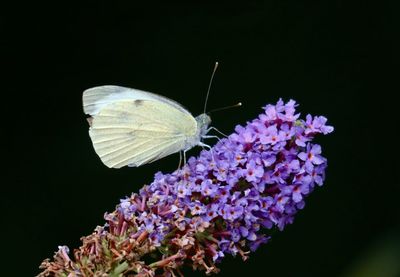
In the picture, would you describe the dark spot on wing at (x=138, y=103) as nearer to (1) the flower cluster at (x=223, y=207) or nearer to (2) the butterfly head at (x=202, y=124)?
(2) the butterfly head at (x=202, y=124)

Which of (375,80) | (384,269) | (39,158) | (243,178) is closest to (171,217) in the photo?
(243,178)

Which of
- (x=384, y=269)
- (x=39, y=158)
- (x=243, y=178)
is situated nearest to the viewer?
(x=243, y=178)

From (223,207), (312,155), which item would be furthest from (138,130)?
(312,155)

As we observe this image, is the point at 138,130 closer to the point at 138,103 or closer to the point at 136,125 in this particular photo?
the point at 136,125

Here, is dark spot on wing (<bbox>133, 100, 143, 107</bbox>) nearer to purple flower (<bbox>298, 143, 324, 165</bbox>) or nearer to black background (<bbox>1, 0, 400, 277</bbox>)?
purple flower (<bbox>298, 143, 324, 165</bbox>)

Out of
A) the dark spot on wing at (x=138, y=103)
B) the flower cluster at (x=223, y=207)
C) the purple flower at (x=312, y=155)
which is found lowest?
the flower cluster at (x=223, y=207)

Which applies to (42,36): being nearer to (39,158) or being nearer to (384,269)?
(39,158)

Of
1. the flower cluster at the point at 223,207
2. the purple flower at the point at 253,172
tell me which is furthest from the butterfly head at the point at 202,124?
the purple flower at the point at 253,172
